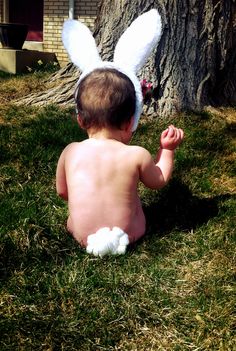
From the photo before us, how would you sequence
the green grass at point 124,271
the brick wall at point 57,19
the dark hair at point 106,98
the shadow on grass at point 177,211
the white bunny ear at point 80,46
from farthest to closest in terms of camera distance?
the brick wall at point 57,19, the shadow on grass at point 177,211, the white bunny ear at point 80,46, the dark hair at point 106,98, the green grass at point 124,271

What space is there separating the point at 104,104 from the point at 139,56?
402mm

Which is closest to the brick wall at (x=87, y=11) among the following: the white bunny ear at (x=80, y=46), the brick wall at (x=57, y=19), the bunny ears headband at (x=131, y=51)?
the brick wall at (x=57, y=19)

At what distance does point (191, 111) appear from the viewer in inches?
192

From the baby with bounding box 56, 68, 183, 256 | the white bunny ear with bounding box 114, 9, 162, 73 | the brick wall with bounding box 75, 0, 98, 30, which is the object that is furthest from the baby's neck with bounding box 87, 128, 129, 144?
the brick wall with bounding box 75, 0, 98, 30

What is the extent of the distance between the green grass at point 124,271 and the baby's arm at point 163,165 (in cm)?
37

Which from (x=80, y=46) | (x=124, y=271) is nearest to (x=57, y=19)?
(x=80, y=46)

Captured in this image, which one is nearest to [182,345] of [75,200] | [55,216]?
[75,200]

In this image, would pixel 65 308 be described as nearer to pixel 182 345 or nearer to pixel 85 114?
pixel 182 345

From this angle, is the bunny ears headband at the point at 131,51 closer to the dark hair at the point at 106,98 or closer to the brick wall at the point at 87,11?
the dark hair at the point at 106,98

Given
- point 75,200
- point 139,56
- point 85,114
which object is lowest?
point 75,200

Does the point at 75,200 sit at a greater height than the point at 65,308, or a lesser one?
greater

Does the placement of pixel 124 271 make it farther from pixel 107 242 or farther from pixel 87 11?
pixel 87 11

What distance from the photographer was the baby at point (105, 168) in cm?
269

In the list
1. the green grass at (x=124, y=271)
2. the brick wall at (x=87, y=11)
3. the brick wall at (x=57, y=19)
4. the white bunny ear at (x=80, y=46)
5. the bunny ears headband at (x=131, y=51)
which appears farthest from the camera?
the brick wall at (x=57, y=19)
